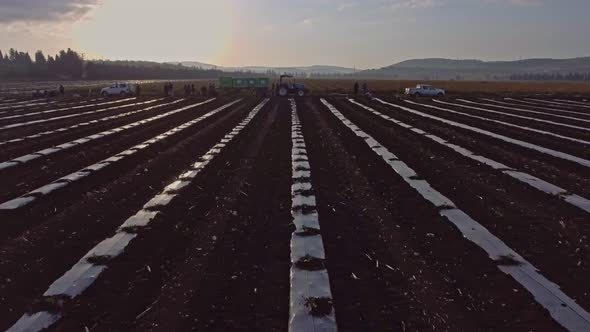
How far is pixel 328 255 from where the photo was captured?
504 cm

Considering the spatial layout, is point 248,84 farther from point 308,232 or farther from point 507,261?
point 507,261

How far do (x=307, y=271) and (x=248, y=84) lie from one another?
42047 mm

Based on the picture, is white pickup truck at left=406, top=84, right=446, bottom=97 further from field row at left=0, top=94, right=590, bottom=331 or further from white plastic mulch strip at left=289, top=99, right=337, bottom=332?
white plastic mulch strip at left=289, top=99, right=337, bottom=332

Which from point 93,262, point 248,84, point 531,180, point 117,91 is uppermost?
point 248,84

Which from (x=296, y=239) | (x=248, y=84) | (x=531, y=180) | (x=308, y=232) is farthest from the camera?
(x=248, y=84)

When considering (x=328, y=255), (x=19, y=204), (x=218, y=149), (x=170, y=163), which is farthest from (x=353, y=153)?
(x=19, y=204)

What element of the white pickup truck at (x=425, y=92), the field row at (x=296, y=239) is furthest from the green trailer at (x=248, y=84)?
the field row at (x=296, y=239)

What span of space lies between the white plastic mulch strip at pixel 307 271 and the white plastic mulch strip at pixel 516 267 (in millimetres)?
1911

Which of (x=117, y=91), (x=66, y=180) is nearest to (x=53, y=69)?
(x=117, y=91)

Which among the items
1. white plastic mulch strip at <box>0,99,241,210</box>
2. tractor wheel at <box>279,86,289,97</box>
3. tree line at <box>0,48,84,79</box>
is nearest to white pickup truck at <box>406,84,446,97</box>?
tractor wheel at <box>279,86,289,97</box>

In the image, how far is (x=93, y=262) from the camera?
4.82 m

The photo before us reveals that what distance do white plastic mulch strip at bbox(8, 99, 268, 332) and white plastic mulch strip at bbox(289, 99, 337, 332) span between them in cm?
206

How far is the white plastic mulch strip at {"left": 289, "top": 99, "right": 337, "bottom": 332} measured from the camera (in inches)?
144

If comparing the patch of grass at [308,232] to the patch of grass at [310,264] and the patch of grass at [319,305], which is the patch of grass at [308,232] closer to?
the patch of grass at [310,264]
